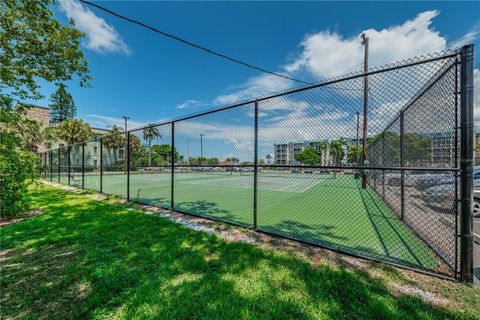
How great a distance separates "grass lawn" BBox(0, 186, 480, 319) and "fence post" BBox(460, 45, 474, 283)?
1.32 ft

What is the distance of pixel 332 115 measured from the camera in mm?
3115

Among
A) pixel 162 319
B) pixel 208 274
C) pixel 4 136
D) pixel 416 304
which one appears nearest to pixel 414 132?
pixel 416 304

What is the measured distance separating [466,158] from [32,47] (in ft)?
31.7

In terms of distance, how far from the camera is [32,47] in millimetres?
5738

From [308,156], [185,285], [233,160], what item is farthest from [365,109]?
[185,285]

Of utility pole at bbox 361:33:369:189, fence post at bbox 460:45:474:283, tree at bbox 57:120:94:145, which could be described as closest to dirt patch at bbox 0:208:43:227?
utility pole at bbox 361:33:369:189

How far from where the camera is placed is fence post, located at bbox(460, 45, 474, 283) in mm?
2187

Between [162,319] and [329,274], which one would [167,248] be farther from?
[329,274]

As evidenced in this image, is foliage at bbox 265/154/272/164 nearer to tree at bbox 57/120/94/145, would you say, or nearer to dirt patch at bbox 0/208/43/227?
dirt patch at bbox 0/208/43/227

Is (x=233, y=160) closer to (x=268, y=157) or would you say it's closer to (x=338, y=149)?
(x=268, y=157)

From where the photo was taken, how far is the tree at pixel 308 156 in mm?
Result: 3461

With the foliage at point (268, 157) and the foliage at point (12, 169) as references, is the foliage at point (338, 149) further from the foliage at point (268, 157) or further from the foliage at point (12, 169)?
the foliage at point (12, 169)

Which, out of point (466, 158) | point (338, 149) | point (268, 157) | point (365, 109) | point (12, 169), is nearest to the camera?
point (466, 158)

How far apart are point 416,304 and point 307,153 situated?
224 cm
